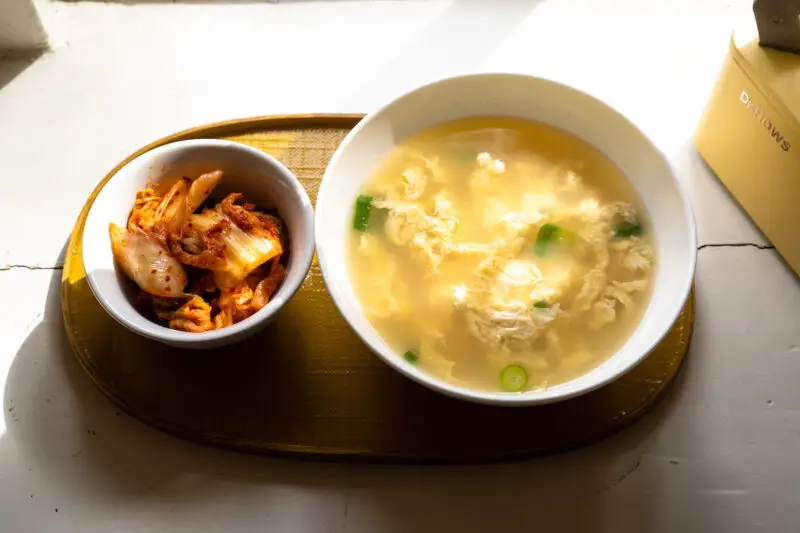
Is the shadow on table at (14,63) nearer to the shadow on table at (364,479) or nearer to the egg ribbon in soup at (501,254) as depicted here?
the shadow on table at (364,479)

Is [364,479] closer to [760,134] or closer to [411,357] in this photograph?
[411,357]

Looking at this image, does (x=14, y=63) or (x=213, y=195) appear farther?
(x=14, y=63)

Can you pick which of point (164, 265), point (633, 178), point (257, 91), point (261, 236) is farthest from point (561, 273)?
point (257, 91)

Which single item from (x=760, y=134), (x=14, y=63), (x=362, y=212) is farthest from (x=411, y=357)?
(x=14, y=63)

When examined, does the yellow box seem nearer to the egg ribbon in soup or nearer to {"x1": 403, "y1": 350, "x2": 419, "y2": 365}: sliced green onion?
the egg ribbon in soup

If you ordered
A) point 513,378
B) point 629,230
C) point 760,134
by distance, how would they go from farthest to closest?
point 760,134 < point 629,230 < point 513,378

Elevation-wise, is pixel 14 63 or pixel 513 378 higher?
pixel 14 63

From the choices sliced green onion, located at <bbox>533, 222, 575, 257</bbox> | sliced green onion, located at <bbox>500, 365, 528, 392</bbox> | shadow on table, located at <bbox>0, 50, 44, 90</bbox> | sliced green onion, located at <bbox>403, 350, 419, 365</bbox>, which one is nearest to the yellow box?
sliced green onion, located at <bbox>533, 222, 575, 257</bbox>
